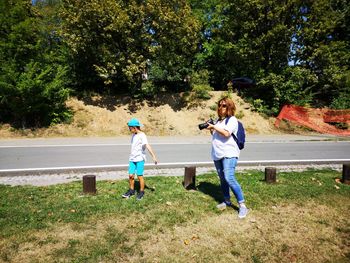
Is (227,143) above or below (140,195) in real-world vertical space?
above

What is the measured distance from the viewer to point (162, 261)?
11.5 feet

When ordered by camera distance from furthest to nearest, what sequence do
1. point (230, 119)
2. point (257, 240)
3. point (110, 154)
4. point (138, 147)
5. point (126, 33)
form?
point (126, 33) → point (110, 154) → point (138, 147) → point (230, 119) → point (257, 240)

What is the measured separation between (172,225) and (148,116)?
594 inches

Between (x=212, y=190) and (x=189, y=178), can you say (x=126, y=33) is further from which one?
(x=212, y=190)

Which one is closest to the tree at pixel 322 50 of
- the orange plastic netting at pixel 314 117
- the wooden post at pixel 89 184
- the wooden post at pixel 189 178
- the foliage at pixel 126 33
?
the orange plastic netting at pixel 314 117

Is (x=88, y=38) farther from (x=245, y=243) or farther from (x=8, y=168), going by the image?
(x=245, y=243)

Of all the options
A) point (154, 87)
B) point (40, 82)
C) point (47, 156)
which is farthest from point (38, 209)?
point (154, 87)

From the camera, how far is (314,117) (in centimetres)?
1966

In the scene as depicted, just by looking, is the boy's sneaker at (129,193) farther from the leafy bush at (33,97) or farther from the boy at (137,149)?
the leafy bush at (33,97)

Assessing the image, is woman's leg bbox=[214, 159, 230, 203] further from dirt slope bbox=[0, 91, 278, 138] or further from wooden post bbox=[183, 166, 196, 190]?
dirt slope bbox=[0, 91, 278, 138]

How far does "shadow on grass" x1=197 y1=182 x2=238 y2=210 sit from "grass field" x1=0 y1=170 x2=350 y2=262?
24mm

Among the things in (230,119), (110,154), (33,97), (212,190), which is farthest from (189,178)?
(33,97)

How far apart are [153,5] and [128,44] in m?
3.08

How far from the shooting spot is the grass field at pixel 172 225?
12.0 ft
